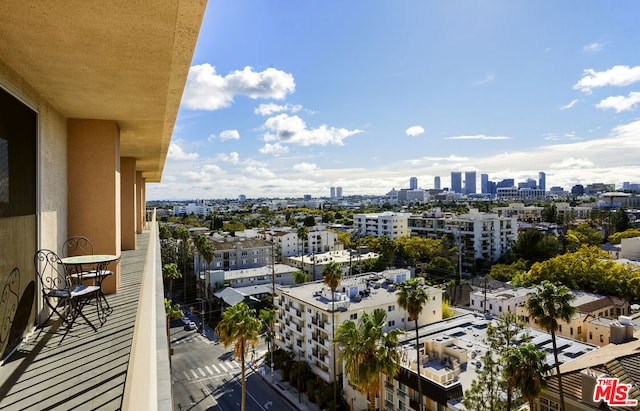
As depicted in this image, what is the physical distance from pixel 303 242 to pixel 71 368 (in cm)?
5483

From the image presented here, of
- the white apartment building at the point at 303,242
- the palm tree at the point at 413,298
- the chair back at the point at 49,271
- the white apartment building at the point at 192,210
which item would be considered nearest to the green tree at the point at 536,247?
the white apartment building at the point at 303,242

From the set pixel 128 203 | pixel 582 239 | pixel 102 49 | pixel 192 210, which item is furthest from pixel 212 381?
pixel 192 210

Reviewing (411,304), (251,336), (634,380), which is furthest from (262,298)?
(634,380)

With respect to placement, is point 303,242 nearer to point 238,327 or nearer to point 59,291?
point 238,327

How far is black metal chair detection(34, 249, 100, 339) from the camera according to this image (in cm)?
432

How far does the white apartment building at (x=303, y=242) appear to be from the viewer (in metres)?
58.2

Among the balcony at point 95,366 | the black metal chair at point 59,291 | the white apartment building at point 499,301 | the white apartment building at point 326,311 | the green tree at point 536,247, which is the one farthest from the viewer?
the green tree at point 536,247

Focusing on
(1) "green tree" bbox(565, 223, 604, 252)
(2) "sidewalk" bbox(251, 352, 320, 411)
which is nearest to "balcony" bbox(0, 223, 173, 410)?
(2) "sidewalk" bbox(251, 352, 320, 411)

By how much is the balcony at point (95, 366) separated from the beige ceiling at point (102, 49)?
229cm

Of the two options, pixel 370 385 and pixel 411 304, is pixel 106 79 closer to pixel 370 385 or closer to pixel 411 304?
pixel 370 385

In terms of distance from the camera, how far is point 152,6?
278cm

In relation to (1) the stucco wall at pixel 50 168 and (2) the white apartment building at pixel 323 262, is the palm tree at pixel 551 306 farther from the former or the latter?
(2) the white apartment building at pixel 323 262

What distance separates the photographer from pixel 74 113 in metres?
5.54

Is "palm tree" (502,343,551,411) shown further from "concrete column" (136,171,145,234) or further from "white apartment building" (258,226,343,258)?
"white apartment building" (258,226,343,258)
